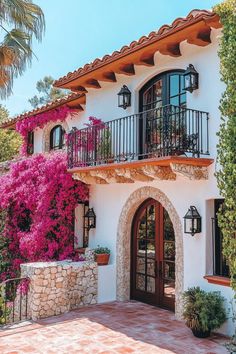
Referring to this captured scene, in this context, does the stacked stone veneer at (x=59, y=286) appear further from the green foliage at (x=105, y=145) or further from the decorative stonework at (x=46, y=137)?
the decorative stonework at (x=46, y=137)

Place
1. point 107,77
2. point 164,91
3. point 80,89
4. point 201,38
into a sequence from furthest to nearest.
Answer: point 80,89
point 107,77
point 164,91
point 201,38

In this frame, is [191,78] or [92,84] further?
[92,84]

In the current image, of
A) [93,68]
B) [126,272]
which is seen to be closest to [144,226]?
[126,272]

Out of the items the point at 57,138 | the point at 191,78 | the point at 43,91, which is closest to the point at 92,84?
the point at 191,78

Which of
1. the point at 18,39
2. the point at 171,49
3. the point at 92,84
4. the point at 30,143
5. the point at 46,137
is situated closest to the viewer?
the point at 171,49

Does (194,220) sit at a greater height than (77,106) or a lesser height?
lesser

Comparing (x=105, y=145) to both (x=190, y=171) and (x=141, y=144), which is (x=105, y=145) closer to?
(x=141, y=144)

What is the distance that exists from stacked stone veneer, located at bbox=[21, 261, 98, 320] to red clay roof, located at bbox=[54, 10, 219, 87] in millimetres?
6106

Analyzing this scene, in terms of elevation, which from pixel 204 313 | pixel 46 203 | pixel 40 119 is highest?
pixel 40 119

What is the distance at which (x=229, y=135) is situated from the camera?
26.0 feet

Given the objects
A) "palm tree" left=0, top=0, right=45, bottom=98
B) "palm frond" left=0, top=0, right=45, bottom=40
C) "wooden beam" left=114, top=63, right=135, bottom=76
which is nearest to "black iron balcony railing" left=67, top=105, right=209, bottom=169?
"wooden beam" left=114, top=63, right=135, bottom=76

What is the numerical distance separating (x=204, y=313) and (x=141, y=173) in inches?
157

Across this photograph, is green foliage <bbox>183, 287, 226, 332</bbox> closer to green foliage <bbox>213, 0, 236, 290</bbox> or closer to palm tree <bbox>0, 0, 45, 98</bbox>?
green foliage <bbox>213, 0, 236, 290</bbox>

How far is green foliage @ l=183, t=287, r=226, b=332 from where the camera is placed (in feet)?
27.6
